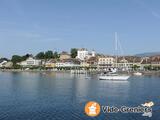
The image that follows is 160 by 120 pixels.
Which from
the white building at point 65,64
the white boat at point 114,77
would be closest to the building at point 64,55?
the white building at point 65,64

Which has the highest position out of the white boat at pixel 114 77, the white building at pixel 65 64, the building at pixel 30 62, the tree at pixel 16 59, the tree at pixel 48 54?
the tree at pixel 48 54

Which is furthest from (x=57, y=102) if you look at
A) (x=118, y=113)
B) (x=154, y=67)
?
(x=154, y=67)

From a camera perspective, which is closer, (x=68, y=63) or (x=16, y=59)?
(x=68, y=63)

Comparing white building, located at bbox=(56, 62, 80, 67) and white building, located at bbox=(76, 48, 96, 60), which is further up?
white building, located at bbox=(76, 48, 96, 60)

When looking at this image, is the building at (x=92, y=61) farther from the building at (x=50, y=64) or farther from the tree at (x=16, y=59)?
the tree at (x=16, y=59)

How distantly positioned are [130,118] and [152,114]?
1960 mm

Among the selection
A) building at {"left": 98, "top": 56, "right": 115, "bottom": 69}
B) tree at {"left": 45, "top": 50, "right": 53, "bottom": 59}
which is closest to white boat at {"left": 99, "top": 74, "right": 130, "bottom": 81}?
building at {"left": 98, "top": 56, "right": 115, "bottom": 69}

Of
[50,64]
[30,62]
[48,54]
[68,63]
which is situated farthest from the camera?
[48,54]

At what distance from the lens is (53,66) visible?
125000 mm

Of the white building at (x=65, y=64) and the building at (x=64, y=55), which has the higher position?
the building at (x=64, y=55)

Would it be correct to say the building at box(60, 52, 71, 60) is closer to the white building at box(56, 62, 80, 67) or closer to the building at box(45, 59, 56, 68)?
the building at box(45, 59, 56, 68)

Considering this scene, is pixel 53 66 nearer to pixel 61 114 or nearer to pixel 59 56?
pixel 59 56

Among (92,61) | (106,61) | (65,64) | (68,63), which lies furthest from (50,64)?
(106,61)

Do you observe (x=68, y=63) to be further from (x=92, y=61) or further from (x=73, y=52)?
(x=73, y=52)
